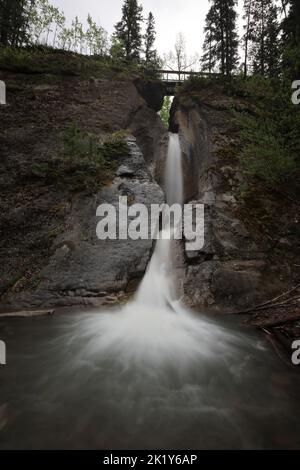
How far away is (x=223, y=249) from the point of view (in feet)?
26.6

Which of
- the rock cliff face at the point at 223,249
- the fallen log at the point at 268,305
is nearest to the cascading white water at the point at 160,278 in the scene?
the rock cliff face at the point at 223,249

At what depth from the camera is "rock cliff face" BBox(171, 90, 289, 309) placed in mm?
7223

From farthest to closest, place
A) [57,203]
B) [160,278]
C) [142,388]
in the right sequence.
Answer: [57,203] → [160,278] → [142,388]

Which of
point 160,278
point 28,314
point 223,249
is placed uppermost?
point 223,249

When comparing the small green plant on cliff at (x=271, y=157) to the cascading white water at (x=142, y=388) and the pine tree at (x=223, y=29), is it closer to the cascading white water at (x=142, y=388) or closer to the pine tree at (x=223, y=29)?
the cascading white water at (x=142, y=388)

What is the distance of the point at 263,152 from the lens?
8281 millimetres

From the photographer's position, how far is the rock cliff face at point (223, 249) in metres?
7.22

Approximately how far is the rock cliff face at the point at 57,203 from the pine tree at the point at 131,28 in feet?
48.1

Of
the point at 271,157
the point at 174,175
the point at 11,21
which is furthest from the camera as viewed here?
the point at 11,21

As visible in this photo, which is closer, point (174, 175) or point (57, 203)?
point (57, 203)

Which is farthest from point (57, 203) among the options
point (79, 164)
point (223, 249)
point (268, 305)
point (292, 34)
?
Result: point (292, 34)

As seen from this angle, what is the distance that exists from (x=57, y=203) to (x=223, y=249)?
18.7 feet

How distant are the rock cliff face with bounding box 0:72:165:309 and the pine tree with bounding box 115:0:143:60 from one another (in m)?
14.6

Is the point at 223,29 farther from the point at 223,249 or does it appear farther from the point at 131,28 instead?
the point at 223,249
